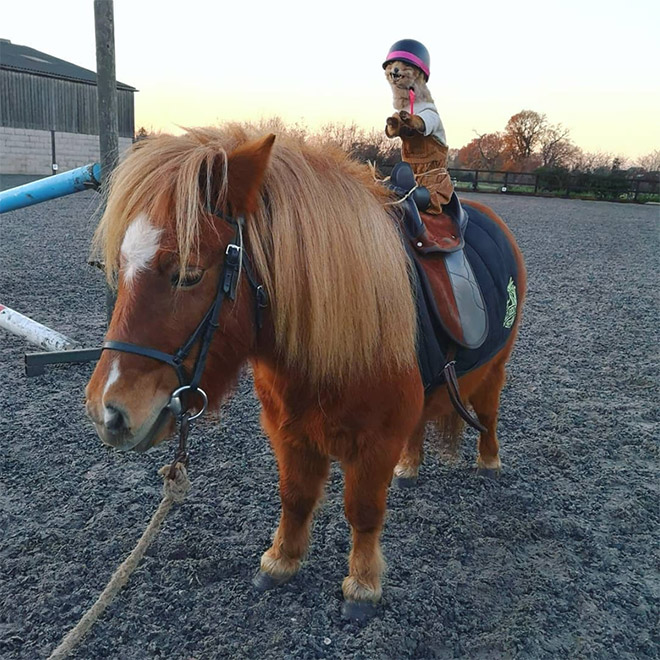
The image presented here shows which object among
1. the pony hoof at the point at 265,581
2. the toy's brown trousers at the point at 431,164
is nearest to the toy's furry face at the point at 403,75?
the toy's brown trousers at the point at 431,164

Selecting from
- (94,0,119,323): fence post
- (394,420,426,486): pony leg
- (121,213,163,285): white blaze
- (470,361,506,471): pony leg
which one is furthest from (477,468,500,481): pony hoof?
→ (94,0,119,323): fence post

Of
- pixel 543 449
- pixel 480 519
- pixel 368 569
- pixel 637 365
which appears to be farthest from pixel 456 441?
pixel 637 365

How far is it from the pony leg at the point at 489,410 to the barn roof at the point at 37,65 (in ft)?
Result: 90.2

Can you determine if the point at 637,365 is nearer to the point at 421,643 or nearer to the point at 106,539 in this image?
the point at 421,643

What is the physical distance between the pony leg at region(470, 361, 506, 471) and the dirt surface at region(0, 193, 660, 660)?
5.0 inches

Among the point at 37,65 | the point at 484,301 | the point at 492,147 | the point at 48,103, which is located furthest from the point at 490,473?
the point at 492,147

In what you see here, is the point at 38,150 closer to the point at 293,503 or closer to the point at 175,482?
the point at 293,503

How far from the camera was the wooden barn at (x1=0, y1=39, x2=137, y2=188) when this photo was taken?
77.2 feet

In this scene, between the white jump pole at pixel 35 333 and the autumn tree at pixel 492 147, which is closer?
the white jump pole at pixel 35 333

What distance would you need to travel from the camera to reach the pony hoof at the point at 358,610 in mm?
2133

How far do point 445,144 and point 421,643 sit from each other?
6.92 ft

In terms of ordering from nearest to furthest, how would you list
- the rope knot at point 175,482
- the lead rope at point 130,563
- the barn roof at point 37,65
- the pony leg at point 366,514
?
the lead rope at point 130,563 < the rope knot at point 175,482 < the pony leg at point 366,514 < the barn roof at point 37,65

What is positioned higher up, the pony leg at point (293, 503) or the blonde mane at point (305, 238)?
the blonde mane at point (305, 238)

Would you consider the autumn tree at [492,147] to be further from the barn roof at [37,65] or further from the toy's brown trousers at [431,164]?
the toy's brown trousers at [431,164]
